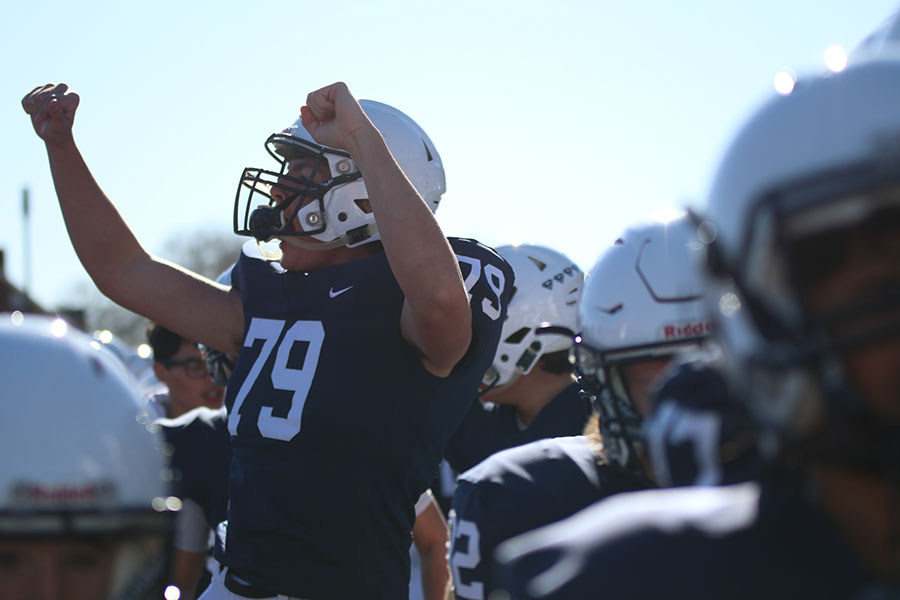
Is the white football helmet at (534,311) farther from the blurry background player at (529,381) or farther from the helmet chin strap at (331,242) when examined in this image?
the helmet chin strap at (331,242)

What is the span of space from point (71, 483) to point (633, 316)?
1448 mm

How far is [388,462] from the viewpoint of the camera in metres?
2.86

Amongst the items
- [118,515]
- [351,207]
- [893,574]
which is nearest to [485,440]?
[351,207]

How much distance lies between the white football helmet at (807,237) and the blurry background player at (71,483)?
3.37ft

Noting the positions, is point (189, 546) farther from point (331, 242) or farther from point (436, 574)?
point (331, 242)

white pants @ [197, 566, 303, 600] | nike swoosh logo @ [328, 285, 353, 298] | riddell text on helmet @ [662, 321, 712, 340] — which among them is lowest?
white pants @ [197, 566, 303, 600]

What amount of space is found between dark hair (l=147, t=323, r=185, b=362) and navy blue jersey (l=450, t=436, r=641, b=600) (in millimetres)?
3181

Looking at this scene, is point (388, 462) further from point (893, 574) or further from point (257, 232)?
point (893, 574)

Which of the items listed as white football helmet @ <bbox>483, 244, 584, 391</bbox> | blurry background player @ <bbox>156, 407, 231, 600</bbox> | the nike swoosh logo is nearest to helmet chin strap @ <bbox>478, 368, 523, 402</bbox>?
white football helmet @ <bbox>483, 244, 584, 391</bbox>

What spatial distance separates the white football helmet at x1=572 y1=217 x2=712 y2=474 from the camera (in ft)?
7.93

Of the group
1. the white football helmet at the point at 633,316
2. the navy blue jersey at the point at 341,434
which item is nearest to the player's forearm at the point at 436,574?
the navy blue jersey at the point at 341,434

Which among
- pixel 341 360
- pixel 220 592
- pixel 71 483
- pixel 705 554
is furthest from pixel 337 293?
pixel 705 554

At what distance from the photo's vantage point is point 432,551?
3.73 m

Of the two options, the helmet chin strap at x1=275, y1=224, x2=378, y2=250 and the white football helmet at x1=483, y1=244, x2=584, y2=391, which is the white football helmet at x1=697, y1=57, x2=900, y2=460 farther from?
the white football helmet at x1=483, y1=244, x2=584, y2=391
